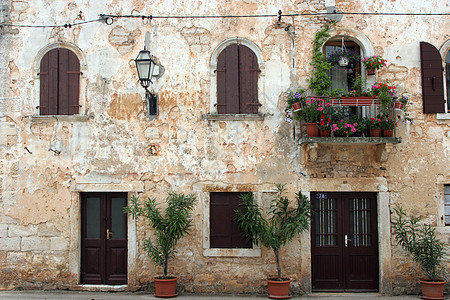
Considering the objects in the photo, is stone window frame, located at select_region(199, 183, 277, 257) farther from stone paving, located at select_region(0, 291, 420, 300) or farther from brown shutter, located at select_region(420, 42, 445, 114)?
brown shutter, located at select_region(420, 42, 445, 114)

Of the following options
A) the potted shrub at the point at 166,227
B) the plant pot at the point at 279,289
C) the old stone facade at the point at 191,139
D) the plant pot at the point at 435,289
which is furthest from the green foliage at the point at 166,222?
the plant pot at the point at 435,289

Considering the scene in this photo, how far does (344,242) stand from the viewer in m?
9.29

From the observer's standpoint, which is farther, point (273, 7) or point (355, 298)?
point (273, 7)

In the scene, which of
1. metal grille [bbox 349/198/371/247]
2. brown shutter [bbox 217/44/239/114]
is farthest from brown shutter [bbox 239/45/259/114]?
metal grille [bbox 349/198/371/247]

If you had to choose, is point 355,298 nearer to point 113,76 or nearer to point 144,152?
point 144,152

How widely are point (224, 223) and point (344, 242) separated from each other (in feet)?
8.11

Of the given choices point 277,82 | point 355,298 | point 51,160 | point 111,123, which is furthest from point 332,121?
point 51,160

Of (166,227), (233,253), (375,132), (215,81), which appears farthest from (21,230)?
(375,132)

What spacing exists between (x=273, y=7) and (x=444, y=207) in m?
5.40

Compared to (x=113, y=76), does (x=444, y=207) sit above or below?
below

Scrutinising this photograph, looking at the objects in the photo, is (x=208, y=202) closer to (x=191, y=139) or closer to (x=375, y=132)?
(x=191, y=139)

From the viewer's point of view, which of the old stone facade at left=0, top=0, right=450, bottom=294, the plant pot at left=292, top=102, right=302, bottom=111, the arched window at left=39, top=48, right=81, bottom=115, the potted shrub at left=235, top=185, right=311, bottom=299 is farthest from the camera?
the arched window at left=39, top=48, right=81, bottom=115

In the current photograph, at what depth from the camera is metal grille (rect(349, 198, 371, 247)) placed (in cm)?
933

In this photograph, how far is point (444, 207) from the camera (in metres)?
9.30
